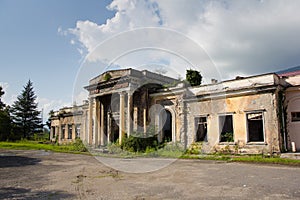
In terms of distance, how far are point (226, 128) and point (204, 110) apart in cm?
193

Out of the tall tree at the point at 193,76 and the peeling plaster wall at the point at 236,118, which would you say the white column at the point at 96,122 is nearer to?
the peeling plaster wall at the point at 236,118

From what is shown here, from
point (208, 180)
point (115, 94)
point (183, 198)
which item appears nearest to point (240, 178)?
point (208, 180)

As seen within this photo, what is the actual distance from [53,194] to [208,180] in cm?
431

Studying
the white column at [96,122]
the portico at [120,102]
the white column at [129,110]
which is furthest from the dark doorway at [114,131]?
the white column at [129,110]

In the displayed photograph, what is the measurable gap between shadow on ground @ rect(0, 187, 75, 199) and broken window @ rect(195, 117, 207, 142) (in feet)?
40.1

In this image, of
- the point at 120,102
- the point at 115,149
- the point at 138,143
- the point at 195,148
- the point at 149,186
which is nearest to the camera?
the point at 149,186

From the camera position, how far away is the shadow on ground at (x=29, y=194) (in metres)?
5.51

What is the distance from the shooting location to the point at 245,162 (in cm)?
1195

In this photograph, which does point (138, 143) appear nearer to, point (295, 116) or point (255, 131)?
point (255, 131)

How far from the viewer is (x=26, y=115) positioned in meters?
47.6

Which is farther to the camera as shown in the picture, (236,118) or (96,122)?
(96,122)

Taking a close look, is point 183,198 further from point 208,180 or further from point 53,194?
point 53,194

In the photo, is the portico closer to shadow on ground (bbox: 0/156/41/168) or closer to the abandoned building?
the abandoned building

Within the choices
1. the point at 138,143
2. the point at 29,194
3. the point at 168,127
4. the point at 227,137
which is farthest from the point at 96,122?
the point at 29,194
